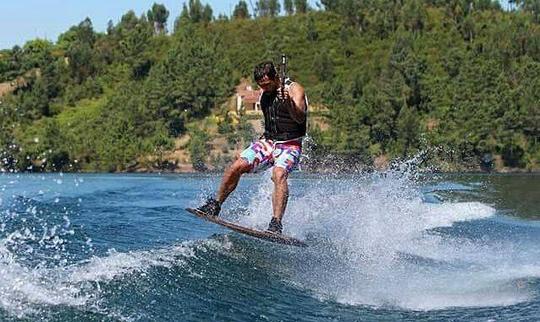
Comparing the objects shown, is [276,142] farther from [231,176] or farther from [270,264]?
[270,264]

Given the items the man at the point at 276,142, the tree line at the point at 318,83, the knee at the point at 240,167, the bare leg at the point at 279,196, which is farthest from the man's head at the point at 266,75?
the tree line at the point at 318,83

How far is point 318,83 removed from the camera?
309ft

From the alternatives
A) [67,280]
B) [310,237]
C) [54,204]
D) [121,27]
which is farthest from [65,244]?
[121,27]

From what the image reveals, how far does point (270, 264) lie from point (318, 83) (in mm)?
86726

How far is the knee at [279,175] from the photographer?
340 inches

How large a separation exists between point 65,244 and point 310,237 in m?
3.67

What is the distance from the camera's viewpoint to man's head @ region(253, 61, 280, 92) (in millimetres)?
8484

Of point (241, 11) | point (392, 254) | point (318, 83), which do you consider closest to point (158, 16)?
point (241, 11)

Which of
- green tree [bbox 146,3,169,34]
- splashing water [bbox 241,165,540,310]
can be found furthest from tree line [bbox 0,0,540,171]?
splashing water [bbox 241,165,540,310]

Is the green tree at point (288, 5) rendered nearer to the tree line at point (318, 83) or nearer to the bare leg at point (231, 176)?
the tree line at point (318, 83)

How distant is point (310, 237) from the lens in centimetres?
1080

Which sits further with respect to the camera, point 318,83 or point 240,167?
point 318,83

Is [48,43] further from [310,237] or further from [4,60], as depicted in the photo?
[310,237]

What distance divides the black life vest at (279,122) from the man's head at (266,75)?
229 millimetres
